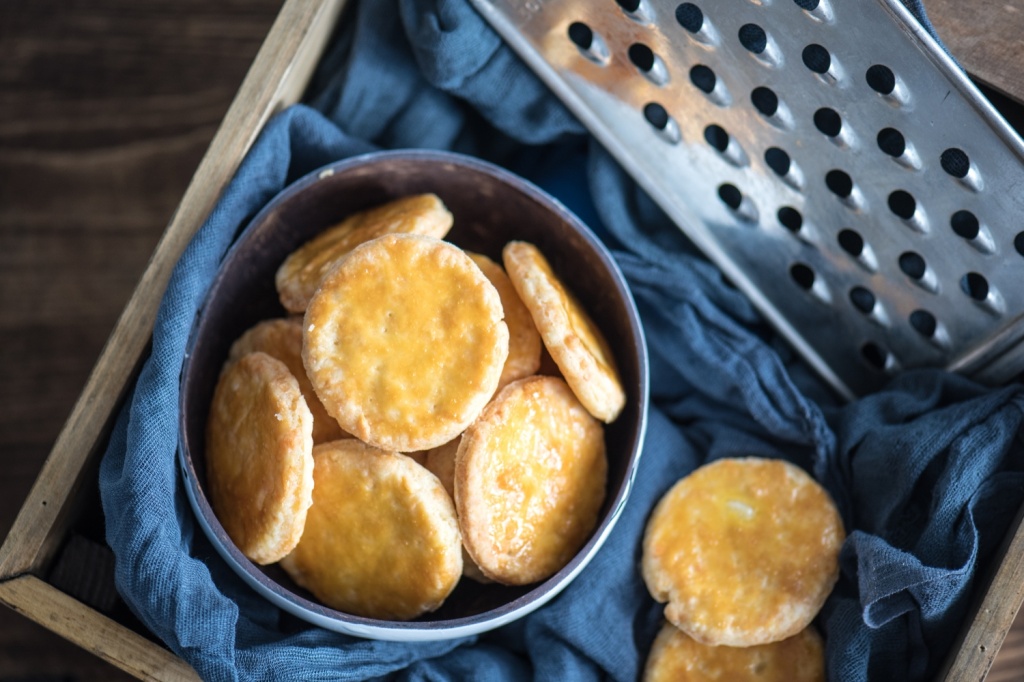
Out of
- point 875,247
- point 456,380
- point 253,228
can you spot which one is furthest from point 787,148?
point 253,228

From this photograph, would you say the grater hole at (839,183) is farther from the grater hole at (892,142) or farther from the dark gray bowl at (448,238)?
the dark gray bowl at (448,238)

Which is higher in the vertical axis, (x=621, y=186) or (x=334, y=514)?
(x=621, y=186)

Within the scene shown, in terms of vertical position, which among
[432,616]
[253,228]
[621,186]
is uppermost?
[621,186]

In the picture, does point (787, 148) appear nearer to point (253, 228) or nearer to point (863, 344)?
point (863, 344)

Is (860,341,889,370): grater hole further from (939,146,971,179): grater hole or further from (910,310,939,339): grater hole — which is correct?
(939,146,971,179): grater hole

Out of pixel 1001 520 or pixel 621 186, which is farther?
pixel 621 186

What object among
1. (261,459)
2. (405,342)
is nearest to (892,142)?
(405,342)

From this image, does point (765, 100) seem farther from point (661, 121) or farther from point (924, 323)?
point (924, 323)

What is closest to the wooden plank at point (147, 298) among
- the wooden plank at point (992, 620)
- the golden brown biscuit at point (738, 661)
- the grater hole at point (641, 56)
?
the grater hole at point (641, 56)
